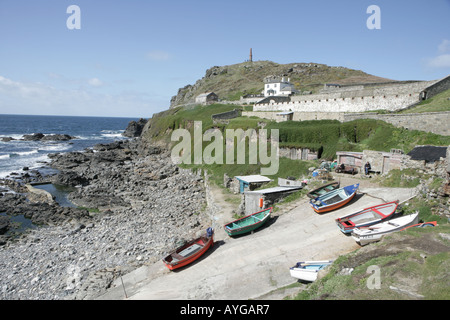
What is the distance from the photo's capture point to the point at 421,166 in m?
19.0

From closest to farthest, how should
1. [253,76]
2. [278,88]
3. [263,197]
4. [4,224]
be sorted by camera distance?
[263,197] → [4,224] → [278,88] → [253,76]

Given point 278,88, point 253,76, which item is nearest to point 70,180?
point 278,88

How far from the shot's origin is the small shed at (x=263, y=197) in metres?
20.7

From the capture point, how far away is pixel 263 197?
67.6 feet

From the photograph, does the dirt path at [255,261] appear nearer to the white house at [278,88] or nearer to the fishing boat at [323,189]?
the fishing boat at [323,189]

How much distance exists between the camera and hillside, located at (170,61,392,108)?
85.1 meters

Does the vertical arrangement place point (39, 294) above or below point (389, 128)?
below

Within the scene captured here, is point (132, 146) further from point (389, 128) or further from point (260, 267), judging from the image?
point (260, 267)

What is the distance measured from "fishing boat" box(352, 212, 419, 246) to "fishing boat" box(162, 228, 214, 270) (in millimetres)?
8101

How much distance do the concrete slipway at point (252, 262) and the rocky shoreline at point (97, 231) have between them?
8.14 feet

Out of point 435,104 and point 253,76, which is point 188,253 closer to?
point 435,104

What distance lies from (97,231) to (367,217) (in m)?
20.4
